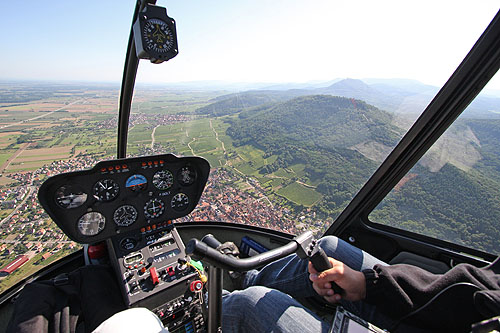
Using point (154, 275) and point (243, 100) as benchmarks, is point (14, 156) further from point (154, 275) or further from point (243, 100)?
point (243, 100)

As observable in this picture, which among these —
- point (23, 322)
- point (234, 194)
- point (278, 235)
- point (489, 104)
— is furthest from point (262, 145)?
point (23, 322)

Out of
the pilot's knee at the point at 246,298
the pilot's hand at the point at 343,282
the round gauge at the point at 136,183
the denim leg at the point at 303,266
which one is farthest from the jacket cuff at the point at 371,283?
the round gauge at the point at 136,183

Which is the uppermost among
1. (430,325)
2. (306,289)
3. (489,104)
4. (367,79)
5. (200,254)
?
(367,79)

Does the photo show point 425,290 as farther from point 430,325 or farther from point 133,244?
point 133,244

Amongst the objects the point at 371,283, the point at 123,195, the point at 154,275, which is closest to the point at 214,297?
the point at 371,283

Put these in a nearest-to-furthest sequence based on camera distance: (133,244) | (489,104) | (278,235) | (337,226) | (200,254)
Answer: (200,254)
(489,104)
(133,244)
(337,226)
(278,235)

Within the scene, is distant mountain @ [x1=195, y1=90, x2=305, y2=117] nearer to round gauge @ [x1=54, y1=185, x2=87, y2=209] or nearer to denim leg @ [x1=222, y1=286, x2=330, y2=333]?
round gauge @ [x1=54, y1=185, x2=87, y2=209]

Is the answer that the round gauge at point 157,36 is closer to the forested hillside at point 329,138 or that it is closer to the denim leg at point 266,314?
the forested hillside at point 329,138
